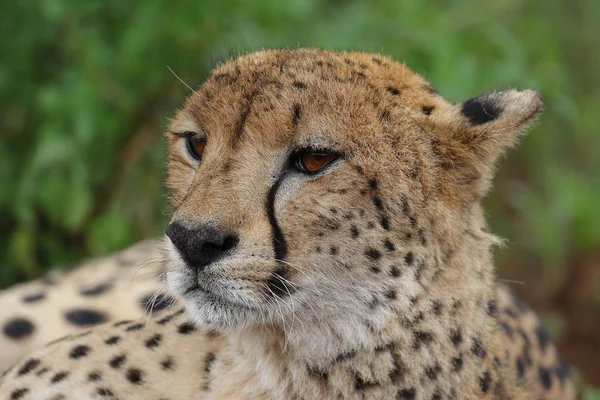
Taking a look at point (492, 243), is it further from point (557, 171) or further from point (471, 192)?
point (557, 171)

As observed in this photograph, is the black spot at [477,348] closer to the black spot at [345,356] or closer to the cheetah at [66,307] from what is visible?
the black spot at [345,356]

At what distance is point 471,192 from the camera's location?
6.07 ft

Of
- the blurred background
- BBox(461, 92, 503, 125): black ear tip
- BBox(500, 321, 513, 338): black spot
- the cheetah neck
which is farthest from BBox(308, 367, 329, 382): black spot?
the blurred background

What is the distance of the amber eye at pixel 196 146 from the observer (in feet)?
6.22

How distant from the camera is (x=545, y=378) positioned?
8.34 feet

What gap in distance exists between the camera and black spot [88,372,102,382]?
205 cm

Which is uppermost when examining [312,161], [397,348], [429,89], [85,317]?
[429,89]

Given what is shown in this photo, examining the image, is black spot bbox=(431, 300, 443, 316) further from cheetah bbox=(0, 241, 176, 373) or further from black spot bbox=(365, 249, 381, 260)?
cheetah bbox=(0, 241, 176, 373)

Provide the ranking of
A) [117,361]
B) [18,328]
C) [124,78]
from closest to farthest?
[117,361] → [18,328] → [124,78]

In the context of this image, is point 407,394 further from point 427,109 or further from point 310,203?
point 427,109

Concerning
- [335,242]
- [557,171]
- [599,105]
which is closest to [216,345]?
[335,242]

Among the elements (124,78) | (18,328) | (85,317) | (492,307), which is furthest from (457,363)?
(124,78)

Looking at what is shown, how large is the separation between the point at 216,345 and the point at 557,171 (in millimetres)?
2855

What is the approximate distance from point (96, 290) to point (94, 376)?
0.69 m
